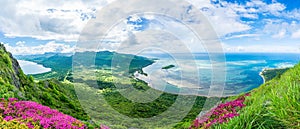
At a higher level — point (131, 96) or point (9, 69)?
point (9, 69)

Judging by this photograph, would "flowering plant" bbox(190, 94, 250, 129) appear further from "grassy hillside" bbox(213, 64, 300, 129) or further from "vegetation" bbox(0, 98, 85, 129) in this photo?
"vegetation" bbox(0, 98, 85, 129)

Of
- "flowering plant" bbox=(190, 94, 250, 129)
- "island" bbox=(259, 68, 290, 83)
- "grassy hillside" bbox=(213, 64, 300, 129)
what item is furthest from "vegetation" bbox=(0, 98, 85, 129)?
"island" bbox=(259, 68, 290, 83)

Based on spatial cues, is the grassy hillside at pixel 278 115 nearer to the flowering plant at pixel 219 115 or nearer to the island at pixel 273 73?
the flowering plant at pixel 219 115

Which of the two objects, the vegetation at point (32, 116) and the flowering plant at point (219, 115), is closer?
the vegetation at point (32, 116)

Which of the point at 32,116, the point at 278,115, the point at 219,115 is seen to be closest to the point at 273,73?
the point at 219,115

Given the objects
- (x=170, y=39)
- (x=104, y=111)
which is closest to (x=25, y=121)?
(x=170, y=39)

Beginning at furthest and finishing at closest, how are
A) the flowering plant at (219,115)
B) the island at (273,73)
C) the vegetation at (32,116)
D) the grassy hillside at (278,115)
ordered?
the island at (273,73) < the flowering plant at (219,115) < the vegetation at (32,116) < the grassy hillside at (278,115)

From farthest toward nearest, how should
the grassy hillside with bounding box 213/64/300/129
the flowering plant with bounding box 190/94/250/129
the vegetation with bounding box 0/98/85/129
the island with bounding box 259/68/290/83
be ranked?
the island with bounding box 259/68/290/83
the flowering plant with bounding box 190/94/250/129
the vegetation with bounding box 0/98/85/129
the grassy hillside with bounding box 213/64/300/129

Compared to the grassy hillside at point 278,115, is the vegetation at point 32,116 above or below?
below

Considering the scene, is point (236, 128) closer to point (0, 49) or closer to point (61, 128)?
point (61, 128)

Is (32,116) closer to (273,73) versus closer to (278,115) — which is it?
(278,115)

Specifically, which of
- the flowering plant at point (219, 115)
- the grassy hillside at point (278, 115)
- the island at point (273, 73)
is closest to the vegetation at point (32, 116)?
the flowering plant at point (219, 115)
